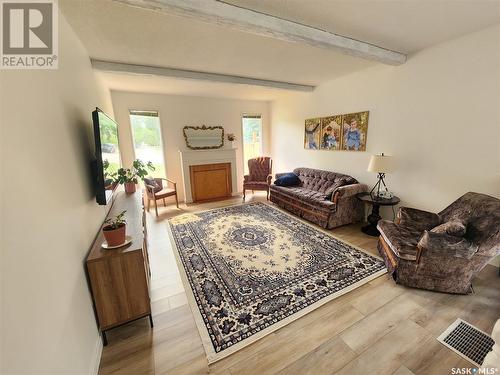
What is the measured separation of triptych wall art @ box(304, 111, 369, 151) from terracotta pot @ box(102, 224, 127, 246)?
3.62 m

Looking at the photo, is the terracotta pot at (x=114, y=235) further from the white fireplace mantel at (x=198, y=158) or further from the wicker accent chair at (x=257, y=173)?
the wicker accent chair at (x=257, y=173)

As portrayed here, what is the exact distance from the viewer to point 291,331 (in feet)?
5.41

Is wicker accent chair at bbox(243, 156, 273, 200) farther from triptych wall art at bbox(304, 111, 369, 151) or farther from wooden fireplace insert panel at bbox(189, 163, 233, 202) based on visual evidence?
triptych wall art at bbox(304, 111, 369, 151)

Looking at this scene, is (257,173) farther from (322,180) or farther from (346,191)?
(346,191)

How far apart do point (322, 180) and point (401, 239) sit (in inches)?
78.9

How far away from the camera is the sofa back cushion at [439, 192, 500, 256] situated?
5.87 feet

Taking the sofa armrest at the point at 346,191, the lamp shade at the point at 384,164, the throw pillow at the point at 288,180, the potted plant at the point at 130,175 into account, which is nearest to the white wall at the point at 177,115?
the potted plant at the point at 130,175

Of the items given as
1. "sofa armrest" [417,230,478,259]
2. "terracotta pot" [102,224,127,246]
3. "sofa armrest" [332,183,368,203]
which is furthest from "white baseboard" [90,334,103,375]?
"sofa armrest" [332,183,368,203]

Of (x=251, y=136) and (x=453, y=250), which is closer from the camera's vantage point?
(x=453, y=250)

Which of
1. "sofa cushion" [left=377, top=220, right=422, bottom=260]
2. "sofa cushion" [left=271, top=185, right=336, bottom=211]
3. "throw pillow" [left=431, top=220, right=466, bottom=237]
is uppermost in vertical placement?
"throw pillow" [left=431, top=220, right=466, bottom=237]

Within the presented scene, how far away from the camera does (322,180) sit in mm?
4062

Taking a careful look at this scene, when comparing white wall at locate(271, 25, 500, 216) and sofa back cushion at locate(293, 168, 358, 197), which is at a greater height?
white wall at locate(271, 25, 500, 216)

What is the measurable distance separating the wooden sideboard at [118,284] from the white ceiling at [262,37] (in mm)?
1880

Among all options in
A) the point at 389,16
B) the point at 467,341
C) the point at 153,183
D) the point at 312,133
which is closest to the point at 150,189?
the point at 153,183
